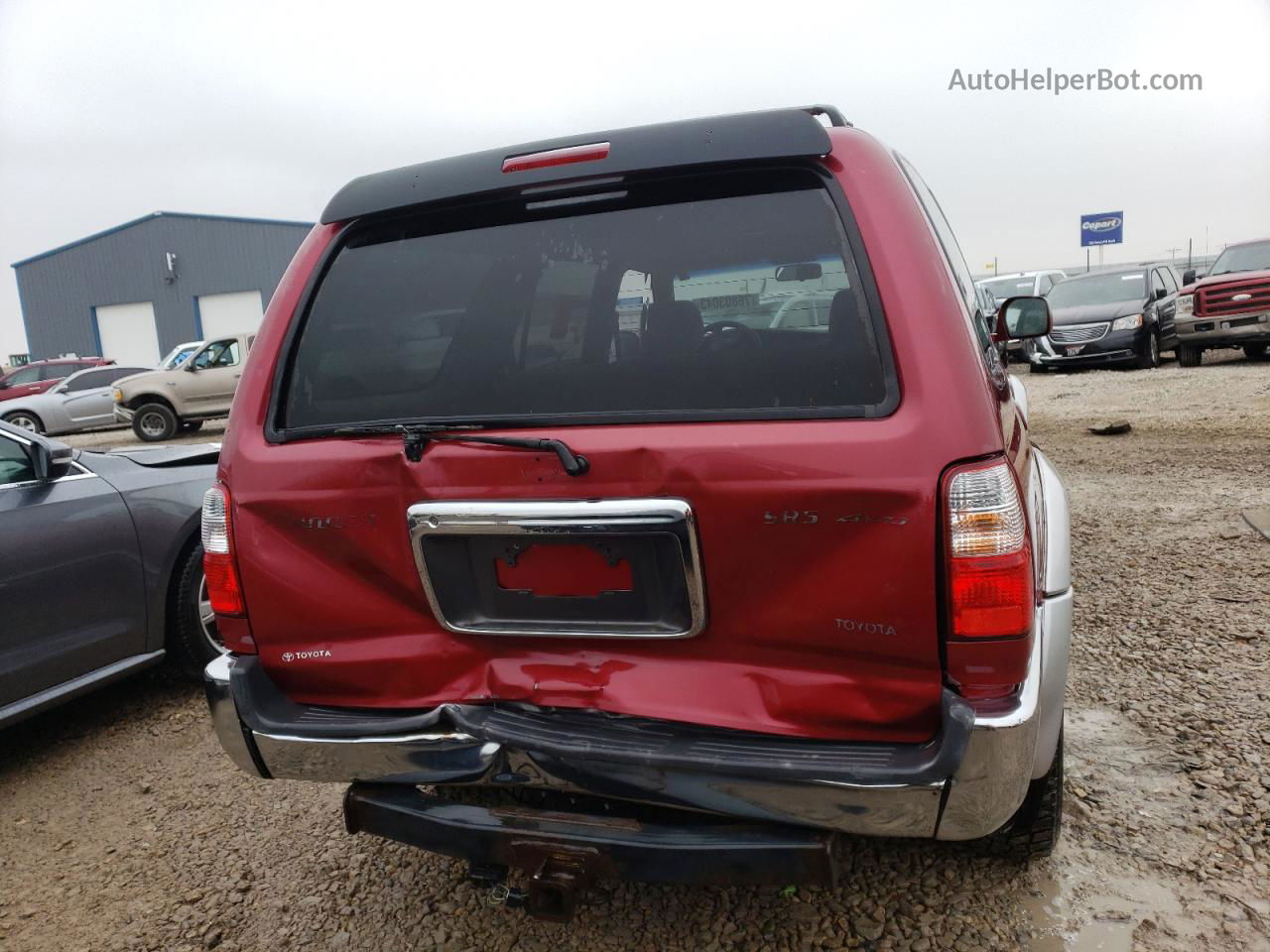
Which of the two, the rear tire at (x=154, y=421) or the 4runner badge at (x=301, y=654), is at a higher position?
the 4runner badge at (x=301, y=654)

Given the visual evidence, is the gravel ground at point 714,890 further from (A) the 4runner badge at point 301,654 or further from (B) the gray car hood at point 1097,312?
(B) the gray car hood at point 1097,312

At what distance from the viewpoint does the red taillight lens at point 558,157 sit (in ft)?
6.47

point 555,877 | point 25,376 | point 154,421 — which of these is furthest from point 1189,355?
point 25,376

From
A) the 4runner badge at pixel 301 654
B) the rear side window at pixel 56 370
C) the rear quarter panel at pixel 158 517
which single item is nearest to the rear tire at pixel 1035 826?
the 4runner badge at pixel 301 654

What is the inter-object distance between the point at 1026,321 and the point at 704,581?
2.12 metres

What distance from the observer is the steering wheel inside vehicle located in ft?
6.02

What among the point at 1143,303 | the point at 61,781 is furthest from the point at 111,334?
the point at 61,781

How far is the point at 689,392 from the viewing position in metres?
1.82

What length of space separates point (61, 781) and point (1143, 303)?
15.4 metres

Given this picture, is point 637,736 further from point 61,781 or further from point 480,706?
point 61,781

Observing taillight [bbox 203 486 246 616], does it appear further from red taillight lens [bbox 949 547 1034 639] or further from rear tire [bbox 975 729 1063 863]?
rear tire [bbox 975 729 1063 863]

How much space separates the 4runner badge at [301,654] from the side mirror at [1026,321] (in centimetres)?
252

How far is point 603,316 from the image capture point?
2064 millimetres

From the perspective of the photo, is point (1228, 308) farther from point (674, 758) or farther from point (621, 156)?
point (674, 758)
